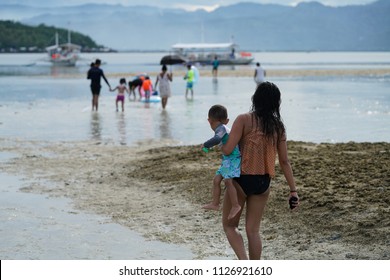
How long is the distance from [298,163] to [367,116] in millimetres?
11392

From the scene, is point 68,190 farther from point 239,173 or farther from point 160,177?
point 239,173

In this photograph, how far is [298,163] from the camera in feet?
36.1

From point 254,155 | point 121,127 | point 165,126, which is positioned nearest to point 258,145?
point 254,155

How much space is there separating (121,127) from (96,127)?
2.06 feet

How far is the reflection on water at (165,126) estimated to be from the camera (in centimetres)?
1694

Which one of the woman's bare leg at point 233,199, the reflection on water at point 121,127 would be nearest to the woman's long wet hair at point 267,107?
the woman's bare leg at point 233,199

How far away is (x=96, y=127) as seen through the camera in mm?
18984

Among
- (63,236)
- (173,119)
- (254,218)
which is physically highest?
(254,218)

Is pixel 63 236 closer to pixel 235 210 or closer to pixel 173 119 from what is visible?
pixel 235 210

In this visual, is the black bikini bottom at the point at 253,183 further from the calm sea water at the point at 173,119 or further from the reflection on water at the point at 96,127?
the reflection on water at the point at 96,127

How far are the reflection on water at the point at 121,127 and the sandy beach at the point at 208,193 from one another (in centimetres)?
151

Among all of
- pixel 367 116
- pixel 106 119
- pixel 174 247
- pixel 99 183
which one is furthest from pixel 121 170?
pixel 367 116

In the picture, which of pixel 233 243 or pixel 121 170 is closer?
pixel 233 243

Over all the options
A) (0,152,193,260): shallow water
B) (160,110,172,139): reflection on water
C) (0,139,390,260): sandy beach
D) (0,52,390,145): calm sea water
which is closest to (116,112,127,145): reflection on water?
(0,52,390,145): calm sea water
